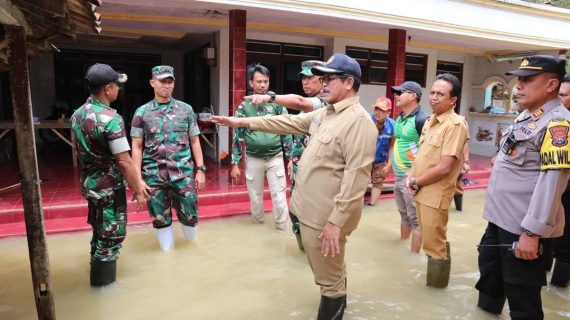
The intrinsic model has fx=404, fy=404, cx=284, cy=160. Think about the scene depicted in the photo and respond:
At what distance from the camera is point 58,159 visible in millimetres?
8617

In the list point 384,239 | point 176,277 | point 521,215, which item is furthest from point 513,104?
point 176,277

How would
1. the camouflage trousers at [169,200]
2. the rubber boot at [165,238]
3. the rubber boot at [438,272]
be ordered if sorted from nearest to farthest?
the rubber boot at [438,272] → the camouflage trousers at [169,200] → the rubber boot at [165,238]

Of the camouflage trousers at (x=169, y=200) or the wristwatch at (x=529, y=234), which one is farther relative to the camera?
the camouflage trousers at (x=169, y=200)

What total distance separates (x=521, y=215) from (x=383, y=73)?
8054mm

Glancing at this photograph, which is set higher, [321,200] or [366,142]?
[366,142]

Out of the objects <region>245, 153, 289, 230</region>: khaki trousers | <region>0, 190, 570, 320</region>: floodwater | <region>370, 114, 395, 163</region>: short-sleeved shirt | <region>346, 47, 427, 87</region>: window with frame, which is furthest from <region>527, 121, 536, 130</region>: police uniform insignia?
<region>346, 47, 427, 87</region>: window with frame

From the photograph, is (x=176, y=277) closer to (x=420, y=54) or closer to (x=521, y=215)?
(x=521, y=215)

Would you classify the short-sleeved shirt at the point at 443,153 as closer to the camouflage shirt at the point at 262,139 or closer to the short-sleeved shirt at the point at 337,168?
the short-sleeved shirt at the point at 337,168

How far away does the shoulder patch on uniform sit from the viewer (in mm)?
2189

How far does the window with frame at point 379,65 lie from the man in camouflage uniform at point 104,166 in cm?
713

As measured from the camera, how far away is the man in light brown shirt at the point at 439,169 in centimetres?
316

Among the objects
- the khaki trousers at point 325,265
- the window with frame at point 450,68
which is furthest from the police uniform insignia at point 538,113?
the window with frame at point 450,68

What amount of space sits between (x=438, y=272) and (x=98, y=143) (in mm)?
2950

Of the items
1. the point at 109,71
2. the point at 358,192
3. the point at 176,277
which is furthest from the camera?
the point at 176,277
